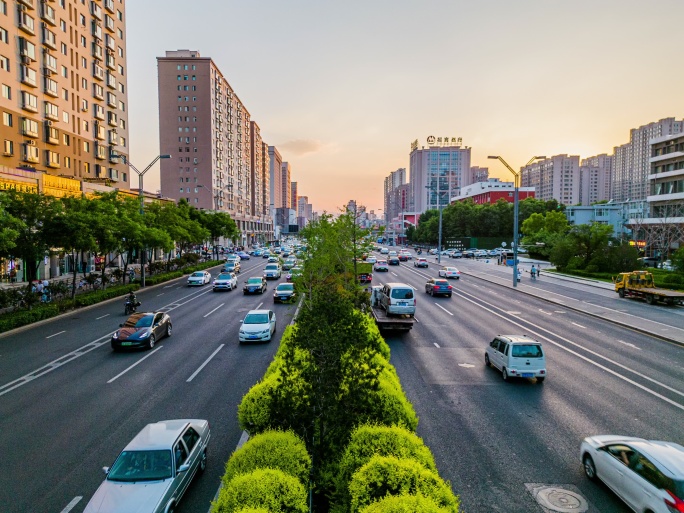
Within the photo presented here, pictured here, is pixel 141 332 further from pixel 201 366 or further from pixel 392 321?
pixel 392 321

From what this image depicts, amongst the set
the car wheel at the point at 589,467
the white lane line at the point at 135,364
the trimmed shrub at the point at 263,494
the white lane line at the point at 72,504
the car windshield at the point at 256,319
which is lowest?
the white lane line at the point at 72,504

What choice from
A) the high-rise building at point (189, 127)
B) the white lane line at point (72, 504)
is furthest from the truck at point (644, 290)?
the high-rise building at point (189, 127)

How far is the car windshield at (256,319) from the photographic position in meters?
21.4

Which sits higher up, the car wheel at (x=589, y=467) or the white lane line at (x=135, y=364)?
the car wheel at (x=589, y=467)

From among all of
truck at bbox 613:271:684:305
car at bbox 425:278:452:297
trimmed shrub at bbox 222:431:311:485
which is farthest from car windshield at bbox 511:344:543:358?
truck at bbox 613:271:684:305

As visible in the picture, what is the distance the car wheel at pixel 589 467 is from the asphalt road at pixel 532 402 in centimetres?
Answer: 17

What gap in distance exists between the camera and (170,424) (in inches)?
379

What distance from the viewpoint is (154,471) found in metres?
8.11

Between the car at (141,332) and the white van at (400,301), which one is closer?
the car at (141,332)

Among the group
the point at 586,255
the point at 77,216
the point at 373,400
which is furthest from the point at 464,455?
the point at 586,255

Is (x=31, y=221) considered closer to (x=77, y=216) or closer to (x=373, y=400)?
(x=77, y=216)

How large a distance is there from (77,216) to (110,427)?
20.2 meters

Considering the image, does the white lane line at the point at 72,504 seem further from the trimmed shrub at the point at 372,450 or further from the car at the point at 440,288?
the car at the point at 440,288

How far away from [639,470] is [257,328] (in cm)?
1597
